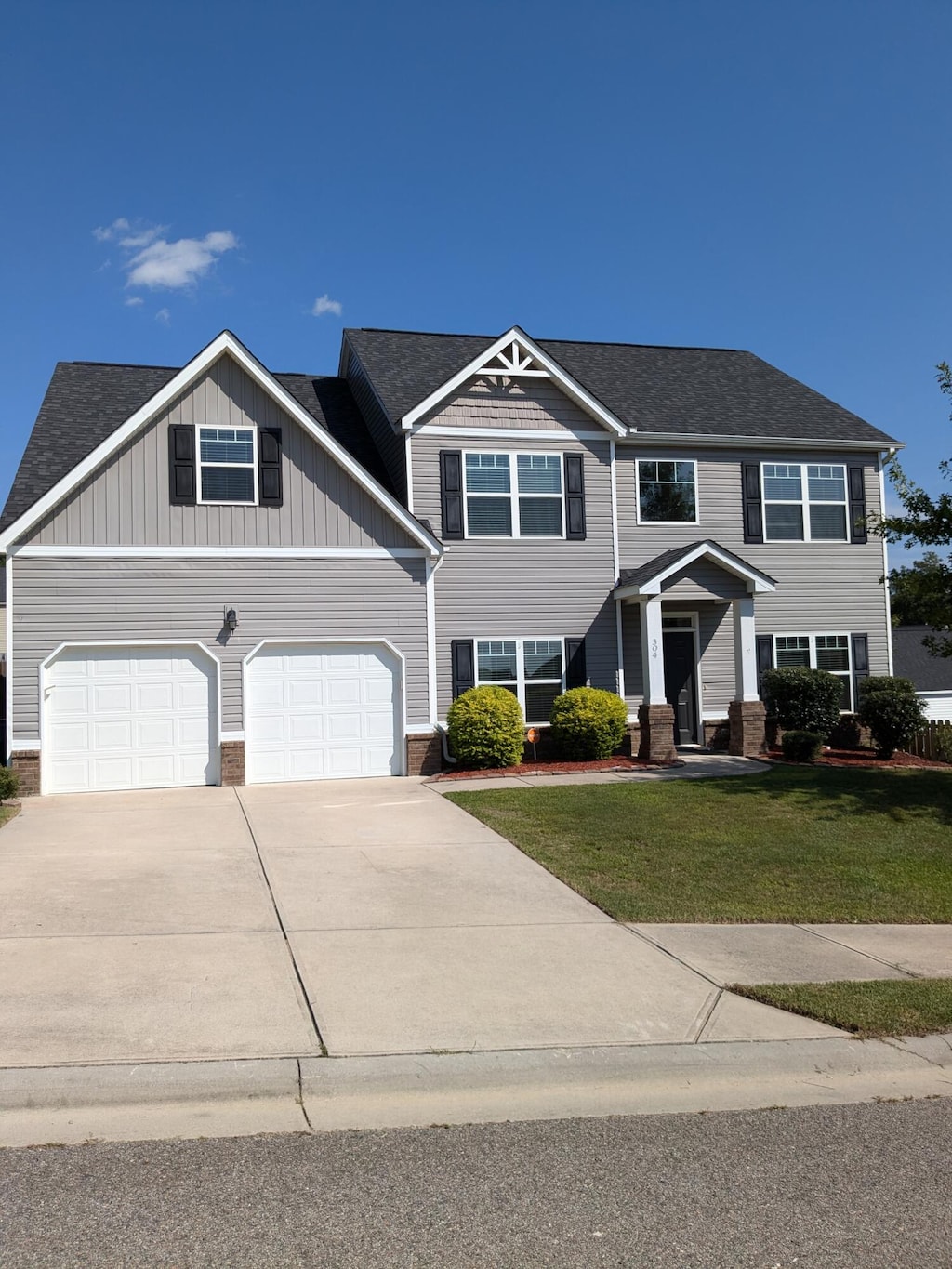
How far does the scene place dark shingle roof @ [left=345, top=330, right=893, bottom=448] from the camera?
21250 millimetres

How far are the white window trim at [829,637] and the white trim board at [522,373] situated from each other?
5366mm

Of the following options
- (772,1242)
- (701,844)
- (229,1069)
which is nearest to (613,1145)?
(772,1242)

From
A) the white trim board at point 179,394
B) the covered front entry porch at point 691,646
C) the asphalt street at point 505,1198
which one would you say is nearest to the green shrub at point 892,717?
the covered front entry porch at point 691,646

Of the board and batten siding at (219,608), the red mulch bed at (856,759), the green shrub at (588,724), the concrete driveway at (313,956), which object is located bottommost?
the concrete driveway at (313,956)

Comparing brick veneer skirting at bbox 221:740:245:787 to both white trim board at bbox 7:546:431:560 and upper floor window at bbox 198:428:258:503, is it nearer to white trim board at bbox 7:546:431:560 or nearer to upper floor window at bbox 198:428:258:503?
white trim board at bbox 7:546:431:560

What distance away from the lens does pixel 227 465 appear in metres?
17.5

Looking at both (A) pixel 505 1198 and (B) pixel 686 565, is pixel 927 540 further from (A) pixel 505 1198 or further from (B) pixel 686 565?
(A) pixel 505 1198

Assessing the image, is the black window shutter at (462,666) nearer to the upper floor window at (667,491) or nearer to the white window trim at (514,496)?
the white window trim at (514,496)

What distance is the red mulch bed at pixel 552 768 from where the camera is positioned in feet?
57.1

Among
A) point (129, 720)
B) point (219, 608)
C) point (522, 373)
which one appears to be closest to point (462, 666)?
point (219, 608)

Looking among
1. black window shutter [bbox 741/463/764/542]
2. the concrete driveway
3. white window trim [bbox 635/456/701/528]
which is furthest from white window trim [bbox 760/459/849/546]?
the concrete driveway

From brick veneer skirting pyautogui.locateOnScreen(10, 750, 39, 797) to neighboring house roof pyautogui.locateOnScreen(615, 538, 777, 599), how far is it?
10538 mm

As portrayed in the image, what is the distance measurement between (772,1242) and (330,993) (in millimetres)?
3525

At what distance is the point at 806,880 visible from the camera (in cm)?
1047
